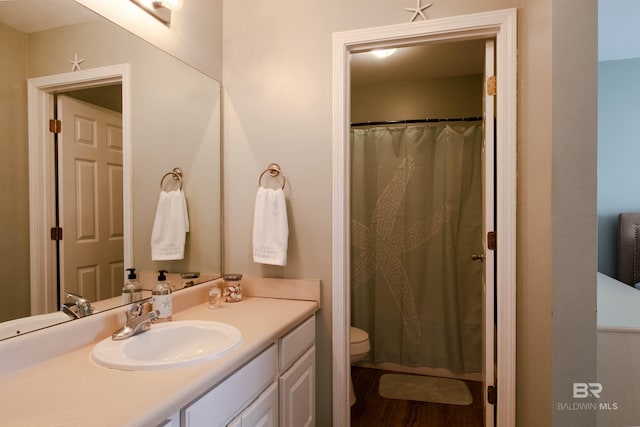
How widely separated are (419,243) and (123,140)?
212cm

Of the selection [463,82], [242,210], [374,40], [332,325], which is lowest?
[332,325]

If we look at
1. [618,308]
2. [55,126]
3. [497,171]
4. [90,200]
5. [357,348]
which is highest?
[55,126]

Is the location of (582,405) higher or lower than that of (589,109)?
lower

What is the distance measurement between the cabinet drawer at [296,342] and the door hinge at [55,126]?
1020 mm

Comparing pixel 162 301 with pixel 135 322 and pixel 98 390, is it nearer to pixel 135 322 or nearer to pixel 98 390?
pixel 135 322

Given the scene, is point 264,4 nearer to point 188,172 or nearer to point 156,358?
point 188,172

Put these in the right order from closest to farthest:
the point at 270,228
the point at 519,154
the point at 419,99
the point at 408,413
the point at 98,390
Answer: the point at 98,390 → the point at 519,154 → the point at 270,228 → the point at 408,413 → the point at 419,99

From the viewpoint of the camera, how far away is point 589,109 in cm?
94

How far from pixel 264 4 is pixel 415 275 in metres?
2.08

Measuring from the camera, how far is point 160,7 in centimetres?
145

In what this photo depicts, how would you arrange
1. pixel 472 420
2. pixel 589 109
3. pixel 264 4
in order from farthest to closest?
pixel 472 420 < pixel 264 4 < pixel 589 109

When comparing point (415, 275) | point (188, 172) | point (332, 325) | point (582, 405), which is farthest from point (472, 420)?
point (188, 172)

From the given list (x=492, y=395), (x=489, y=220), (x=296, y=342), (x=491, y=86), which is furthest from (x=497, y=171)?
(x=296, y=342)

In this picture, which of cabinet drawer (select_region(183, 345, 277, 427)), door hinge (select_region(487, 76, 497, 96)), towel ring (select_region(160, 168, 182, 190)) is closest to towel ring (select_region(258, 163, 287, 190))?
towel ring (select_region(160, 168, 182, 190))
